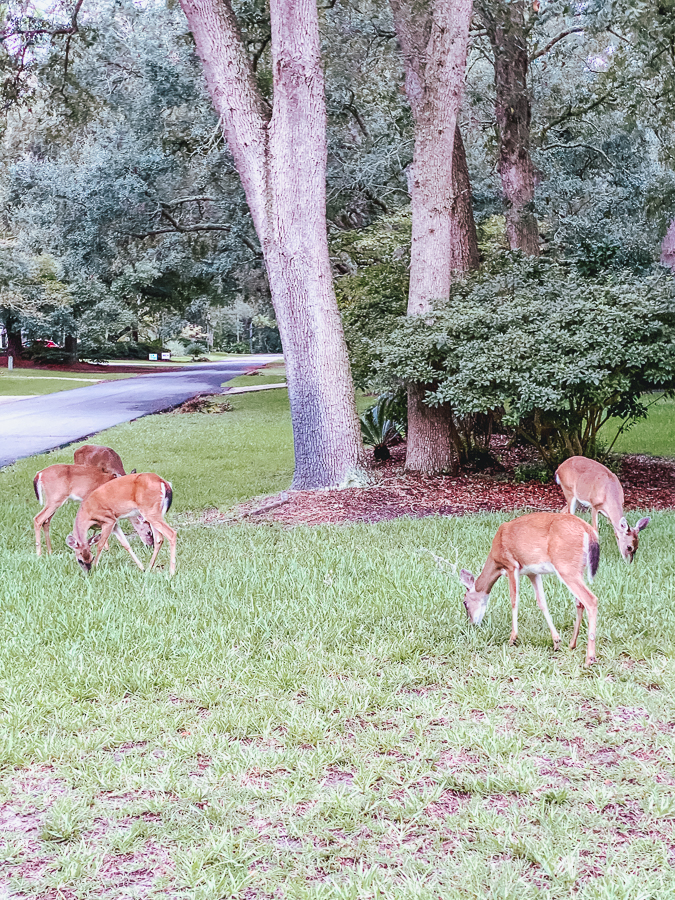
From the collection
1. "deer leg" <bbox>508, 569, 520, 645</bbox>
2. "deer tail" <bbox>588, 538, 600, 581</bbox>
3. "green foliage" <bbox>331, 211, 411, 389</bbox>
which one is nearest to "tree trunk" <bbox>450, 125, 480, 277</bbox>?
"green foliage" <bbox>331, 211, 411, 389</bbox>

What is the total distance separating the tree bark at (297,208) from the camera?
11.6 m

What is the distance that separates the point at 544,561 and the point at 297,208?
7.62 metres

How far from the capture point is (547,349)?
35.2ft

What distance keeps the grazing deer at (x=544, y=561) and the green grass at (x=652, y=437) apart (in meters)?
12.1

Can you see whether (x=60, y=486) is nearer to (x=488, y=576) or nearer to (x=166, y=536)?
(x=166, y=536)

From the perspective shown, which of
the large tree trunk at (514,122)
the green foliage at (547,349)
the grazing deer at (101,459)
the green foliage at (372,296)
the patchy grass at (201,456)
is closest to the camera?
the grazing deer at (101,459)

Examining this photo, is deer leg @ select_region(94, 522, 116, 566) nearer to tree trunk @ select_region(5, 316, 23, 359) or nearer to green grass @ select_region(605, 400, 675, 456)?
green grass @ select_region(605, 400, 675, 456)

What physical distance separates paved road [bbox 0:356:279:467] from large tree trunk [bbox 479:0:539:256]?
9.76 metres

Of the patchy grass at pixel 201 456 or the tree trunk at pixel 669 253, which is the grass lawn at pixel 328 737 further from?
the tree trunk at pixel 669 253

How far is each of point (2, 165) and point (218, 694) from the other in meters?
25.0

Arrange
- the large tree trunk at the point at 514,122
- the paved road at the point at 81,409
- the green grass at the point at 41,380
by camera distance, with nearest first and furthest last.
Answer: the large tree trunk at the point at 514,122 < the paved road at the point at 81,409 < the green grass at the point at 41,380

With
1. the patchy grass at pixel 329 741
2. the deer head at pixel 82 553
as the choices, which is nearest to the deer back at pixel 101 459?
the deer head at pixel 82 553

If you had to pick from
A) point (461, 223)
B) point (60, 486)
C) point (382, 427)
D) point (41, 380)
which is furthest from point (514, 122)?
point (41, 380)

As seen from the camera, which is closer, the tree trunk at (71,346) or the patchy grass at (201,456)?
the patchy grass at (201,456)
